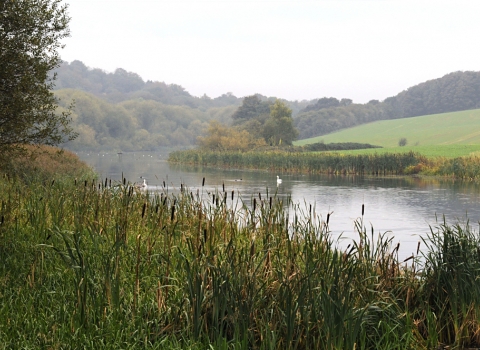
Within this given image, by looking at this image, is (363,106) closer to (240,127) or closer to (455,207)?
(240,127)

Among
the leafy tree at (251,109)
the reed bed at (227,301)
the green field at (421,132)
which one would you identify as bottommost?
the reed bed at (227,301)

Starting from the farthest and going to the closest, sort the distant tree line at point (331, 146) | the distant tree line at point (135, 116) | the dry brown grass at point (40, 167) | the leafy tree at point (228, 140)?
the distant tree line at point (135, 116)
the leafy tree at point (228, 140)
the distant tree line at point (331, 146)
the dry brown grass at point (40, 167)

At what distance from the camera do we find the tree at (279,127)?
73188mm

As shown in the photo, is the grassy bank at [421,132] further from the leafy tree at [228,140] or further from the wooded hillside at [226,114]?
the leafy tree at [228,140]

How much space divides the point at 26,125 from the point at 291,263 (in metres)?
5.17

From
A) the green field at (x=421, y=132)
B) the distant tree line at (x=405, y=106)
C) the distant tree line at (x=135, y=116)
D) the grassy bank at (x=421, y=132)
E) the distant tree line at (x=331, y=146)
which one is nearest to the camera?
the distant tree line at (x=331, y=146)

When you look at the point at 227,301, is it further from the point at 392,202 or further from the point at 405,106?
the point at 405,106

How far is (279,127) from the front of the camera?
73250mm

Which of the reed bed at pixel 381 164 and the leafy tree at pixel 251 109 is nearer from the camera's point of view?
the reed bed at pixel 381 164

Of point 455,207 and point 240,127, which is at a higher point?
point 240,127

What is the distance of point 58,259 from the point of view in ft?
21.9

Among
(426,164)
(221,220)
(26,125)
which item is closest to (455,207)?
(221,220)

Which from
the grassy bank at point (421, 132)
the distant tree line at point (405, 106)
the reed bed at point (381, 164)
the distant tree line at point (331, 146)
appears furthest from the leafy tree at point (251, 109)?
the reed bed at point (381, 164)

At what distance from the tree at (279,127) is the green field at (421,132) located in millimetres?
9127
